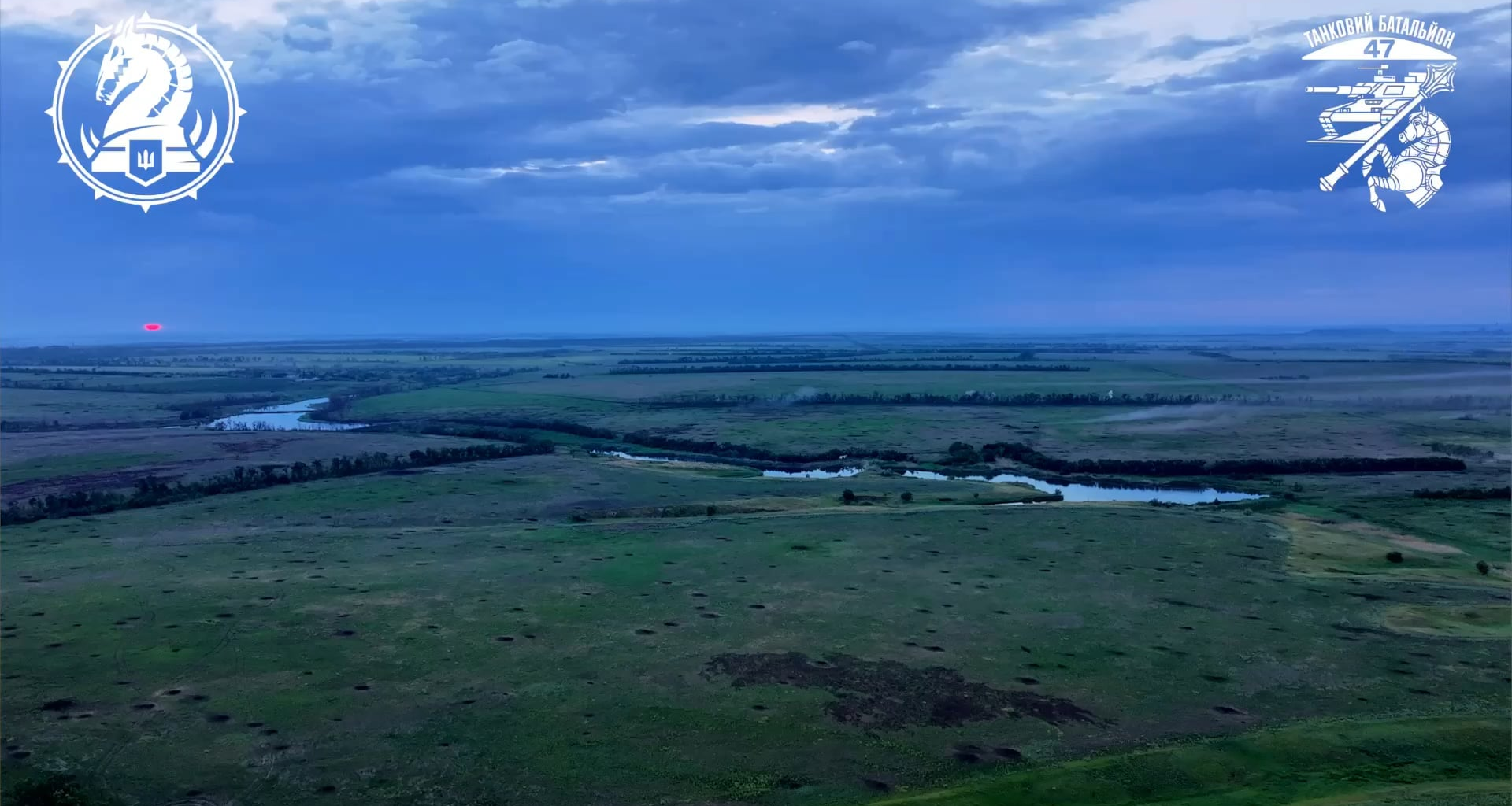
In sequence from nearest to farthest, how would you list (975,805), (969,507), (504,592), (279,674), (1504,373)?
(975,805) < (279,674) < (504,592) < (969,507) < (1504,373)

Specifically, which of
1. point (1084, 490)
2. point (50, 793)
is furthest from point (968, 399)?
point (50, 793)

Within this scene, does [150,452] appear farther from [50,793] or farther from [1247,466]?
[1247,466]

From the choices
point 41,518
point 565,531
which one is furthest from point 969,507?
point 41,518

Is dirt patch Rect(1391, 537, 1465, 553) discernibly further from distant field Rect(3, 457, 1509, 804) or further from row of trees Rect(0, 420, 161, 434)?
row of trees Rect(0, 420, 161, 434)

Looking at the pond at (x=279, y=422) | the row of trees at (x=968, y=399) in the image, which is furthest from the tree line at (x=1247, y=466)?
the pond at (x=279, y=422)

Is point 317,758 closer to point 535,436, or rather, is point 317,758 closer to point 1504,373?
point 535,436

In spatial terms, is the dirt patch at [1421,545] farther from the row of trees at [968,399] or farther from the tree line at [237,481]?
the row of trees at [968,399]

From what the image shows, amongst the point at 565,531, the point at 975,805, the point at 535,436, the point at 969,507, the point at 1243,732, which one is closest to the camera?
the point at 975,805
